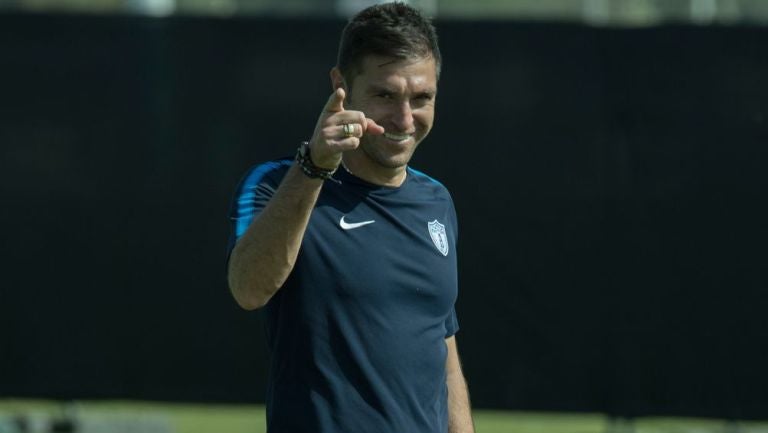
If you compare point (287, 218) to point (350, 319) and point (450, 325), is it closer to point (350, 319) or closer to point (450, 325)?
point (350, 319)

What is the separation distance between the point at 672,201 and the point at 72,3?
9.52 ft

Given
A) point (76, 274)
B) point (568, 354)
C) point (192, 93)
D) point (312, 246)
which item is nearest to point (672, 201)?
point (568, 354)

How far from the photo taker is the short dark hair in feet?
9.57

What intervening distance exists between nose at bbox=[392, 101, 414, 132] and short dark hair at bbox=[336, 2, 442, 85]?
112mm

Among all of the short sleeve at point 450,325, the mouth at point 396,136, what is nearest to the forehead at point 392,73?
the mouth at point 396,136

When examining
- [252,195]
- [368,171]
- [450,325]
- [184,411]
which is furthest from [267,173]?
[184,411]

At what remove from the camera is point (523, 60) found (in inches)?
233

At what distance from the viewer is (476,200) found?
593cm

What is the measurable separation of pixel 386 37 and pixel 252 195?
0.46 m

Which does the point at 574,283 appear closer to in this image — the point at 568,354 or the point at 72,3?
the point at 568,354

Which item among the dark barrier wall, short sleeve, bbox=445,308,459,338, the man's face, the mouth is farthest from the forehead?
the dark barrier wall

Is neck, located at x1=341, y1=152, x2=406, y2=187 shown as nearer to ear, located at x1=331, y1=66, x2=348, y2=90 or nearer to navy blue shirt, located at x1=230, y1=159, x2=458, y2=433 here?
navy blue shirt, located at x1=230, y1=159, x2=458, y2=433

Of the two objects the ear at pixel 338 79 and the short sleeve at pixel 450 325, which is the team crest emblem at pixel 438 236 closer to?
the short sleeve at pixel 450 325

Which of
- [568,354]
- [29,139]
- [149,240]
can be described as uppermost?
[29,139]
